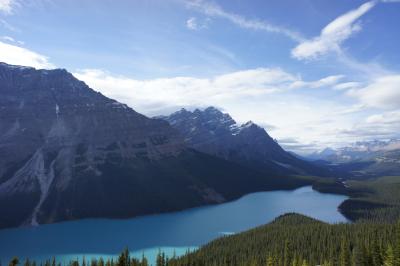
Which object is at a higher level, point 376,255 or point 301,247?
point 376,255

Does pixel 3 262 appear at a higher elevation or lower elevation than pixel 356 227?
lower

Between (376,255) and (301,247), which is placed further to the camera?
(301,247)

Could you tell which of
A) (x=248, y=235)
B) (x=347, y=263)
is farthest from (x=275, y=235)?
(x=347, y=263)

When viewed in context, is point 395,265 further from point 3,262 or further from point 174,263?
point 3,262

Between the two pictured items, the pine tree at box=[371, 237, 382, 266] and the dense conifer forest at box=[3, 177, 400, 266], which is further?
the dense conifer forest at box=[3, 177, 400, 266]

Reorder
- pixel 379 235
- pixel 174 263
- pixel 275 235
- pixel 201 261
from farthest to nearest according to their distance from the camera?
pixel 275 235
pixel 379 235
pixel 201 261
pixel 174 263

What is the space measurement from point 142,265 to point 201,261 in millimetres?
34280

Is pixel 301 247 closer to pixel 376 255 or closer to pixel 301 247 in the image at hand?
pixel 301 247

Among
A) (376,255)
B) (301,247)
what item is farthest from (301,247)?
(376,255)

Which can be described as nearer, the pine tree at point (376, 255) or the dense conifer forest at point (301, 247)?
the pine tree at point (376, 255)

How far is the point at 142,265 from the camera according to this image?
417 feet

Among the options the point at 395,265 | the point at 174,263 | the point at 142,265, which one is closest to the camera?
the point at 395,265

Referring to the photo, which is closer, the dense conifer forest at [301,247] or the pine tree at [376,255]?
the pine tree at [376,255]

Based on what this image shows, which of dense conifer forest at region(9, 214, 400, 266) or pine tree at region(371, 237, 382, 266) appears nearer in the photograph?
pine tree at region(371, 237, 382, 266)
